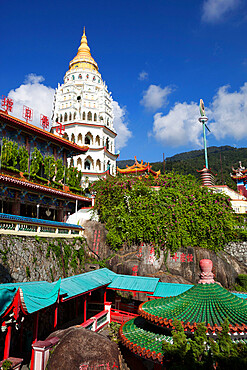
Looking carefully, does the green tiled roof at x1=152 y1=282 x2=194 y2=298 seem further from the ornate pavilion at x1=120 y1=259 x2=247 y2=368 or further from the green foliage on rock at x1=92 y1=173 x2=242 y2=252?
the green foliage on rock at x1=92 y1=173 x2=242 y2=252

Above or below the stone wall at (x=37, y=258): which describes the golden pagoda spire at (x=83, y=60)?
above

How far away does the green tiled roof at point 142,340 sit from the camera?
6.71 metres

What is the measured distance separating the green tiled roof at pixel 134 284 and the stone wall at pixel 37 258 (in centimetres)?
354

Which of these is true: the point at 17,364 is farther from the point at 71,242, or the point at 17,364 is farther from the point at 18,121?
the point at 18,121

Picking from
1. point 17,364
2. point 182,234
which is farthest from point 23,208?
point 17,364

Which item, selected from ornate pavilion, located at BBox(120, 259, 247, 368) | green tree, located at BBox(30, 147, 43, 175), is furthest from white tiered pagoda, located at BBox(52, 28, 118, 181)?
ornate pavilion, located at BBox(120, 259, 247, 368)

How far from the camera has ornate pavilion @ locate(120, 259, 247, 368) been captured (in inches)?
253

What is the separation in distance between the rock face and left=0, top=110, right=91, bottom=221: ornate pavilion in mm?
12381

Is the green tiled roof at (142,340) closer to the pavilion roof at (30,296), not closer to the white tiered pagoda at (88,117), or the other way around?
the pavilion roof at (30,296)

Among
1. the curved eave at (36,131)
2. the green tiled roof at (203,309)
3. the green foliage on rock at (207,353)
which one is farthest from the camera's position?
the curved eave at (36,131)

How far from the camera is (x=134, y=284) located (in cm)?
1428

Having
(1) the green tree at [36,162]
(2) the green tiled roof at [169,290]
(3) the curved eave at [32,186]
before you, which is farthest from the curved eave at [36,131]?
(2) the green tiled roof at [169,290]

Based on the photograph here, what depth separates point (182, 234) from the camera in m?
20.1

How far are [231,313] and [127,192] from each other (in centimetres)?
1676
